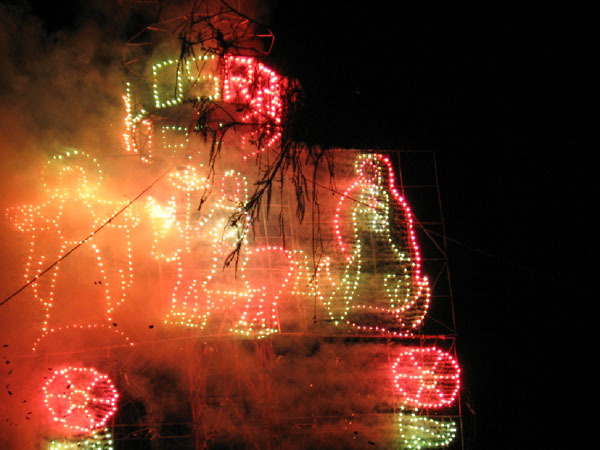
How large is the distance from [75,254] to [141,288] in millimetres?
945

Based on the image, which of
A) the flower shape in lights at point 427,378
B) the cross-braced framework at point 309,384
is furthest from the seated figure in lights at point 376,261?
the flower shape in lights at point 427,378

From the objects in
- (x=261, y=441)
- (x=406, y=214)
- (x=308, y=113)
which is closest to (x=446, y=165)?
(x=406, y=214)

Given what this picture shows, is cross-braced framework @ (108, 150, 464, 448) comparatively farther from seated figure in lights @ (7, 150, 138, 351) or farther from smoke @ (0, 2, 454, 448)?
seated figure in lights @ (7, 150, 138, 351)

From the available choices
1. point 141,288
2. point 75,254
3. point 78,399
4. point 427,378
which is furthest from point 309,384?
point 75,254

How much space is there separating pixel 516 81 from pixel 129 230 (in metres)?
6.28

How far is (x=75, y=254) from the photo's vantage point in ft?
15.9

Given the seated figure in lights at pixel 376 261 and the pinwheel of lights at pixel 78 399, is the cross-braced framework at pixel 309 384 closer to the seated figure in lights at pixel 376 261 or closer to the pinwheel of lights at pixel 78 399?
the seated figure in lights at pixel 376 261

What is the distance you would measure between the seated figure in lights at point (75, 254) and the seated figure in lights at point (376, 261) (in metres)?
2.76

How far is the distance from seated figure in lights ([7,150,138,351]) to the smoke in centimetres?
2

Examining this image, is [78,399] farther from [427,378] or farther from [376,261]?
[427,378]

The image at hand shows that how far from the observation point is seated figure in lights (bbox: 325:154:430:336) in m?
4.85

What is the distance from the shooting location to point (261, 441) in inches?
193

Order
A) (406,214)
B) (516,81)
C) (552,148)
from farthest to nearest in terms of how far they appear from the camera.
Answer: (552,148) < (516,81) < (406,214)

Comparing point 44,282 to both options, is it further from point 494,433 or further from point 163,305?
point 494,433
